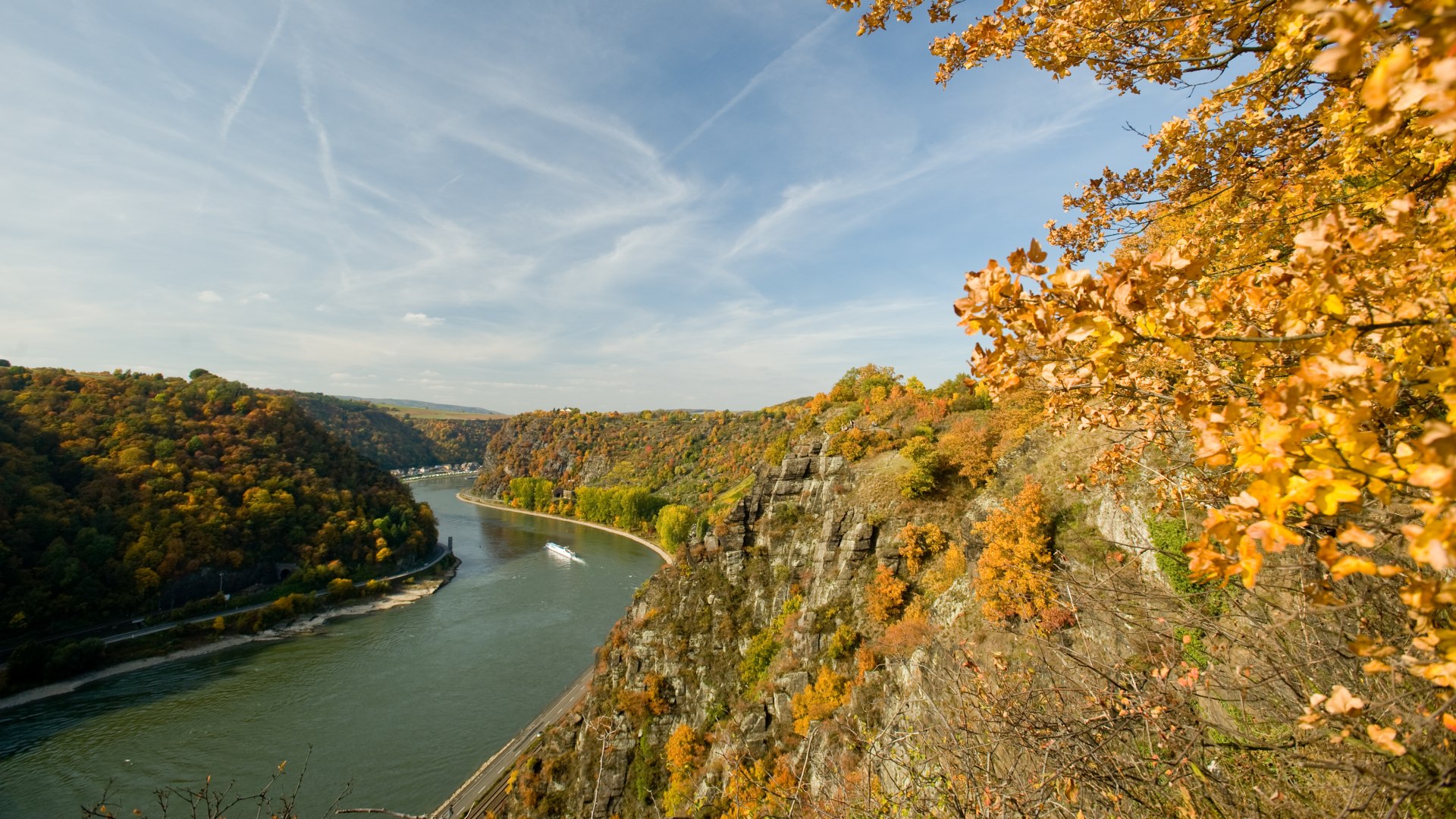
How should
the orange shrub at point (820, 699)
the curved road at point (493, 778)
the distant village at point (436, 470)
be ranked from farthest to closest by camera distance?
1. the distant village at point (436, 470)
2. the curved road at point (493, 778)
3. the orange shrub at point (820, 699)

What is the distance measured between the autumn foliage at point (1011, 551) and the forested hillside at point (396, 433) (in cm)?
11260

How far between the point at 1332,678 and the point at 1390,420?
1.66 meters

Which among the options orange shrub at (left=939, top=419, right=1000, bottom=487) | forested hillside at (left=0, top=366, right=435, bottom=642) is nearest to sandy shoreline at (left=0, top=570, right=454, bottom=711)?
forested hillside at (left=0, top=366, right=435, bottom=642)

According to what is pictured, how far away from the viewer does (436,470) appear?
140 meters

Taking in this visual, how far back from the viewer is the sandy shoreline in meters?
27.0

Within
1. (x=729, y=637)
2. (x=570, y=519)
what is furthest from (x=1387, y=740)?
(x=570, y=519)

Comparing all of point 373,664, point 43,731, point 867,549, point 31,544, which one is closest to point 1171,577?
point 867,549

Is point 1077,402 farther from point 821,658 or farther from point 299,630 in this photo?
point 299,630

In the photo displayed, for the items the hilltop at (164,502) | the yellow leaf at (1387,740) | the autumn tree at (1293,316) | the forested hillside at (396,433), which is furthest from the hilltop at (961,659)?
the forested hillside at (396,433)

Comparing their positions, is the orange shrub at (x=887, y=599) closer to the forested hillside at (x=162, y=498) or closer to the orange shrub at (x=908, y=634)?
the orange shrub at (x=908, y=634)

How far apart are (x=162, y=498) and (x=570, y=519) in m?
44.1

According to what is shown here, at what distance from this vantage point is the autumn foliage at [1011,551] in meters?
11.4

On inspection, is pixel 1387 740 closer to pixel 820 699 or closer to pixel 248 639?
pixel 820 699

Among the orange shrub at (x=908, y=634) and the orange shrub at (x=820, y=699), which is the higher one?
the orange shrub at (x=908, y=634)
